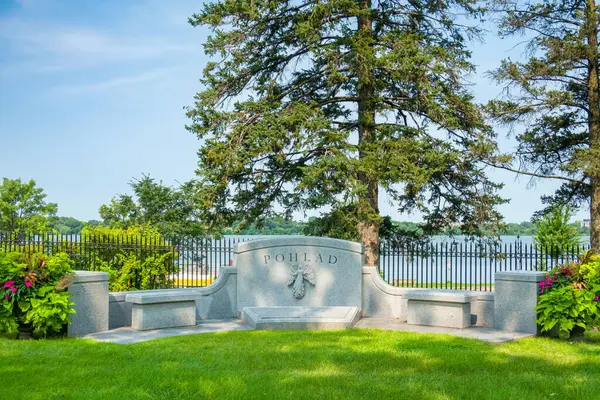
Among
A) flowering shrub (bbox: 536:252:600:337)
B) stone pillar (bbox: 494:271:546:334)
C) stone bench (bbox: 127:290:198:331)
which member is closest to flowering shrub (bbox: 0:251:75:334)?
stone bench (bbox: 127:290:198:331)

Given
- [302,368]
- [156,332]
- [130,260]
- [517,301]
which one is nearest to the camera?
[302,368]

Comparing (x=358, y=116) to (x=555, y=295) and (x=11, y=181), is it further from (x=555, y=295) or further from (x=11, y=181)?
(x=11, y=181)

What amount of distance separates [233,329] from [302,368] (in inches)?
150

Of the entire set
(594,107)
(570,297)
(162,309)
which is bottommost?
(162,309)

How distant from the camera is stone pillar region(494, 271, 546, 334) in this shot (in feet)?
35.6

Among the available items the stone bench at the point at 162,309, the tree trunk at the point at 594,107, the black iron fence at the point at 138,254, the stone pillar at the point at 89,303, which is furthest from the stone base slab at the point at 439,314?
the tree trunk at the point at 594,107

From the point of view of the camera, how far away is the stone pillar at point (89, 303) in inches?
408

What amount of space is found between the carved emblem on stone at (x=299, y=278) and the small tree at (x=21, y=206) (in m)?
30.2

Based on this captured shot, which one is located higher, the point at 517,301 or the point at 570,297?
the point at 570,297

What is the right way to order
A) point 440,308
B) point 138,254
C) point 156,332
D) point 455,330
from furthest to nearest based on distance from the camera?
1. point 138,254
2. point 440,308
3. point 455,330
4. point 156,332

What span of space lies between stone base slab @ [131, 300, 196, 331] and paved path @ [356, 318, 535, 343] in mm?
3219

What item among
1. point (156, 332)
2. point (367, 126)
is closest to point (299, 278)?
point (156, 332)

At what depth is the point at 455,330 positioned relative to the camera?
36.8 ft

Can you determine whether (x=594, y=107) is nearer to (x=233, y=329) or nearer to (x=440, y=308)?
(x=440, y=308)
